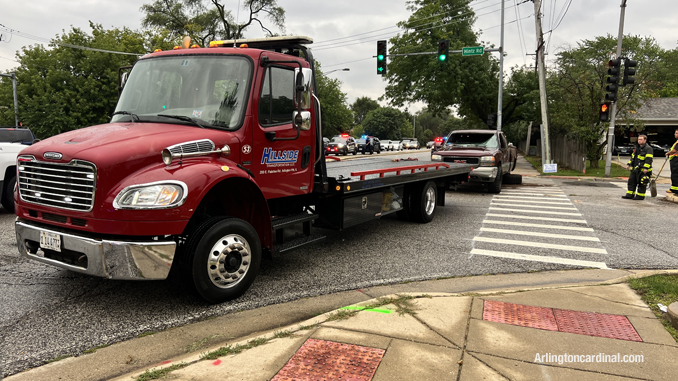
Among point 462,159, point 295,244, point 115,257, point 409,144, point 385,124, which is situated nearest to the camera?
point 115,257

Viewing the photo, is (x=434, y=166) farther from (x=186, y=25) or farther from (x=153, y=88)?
(x=186, y=25)

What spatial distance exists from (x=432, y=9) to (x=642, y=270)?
30.5 metres

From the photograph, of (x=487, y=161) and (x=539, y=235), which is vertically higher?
(x=487, y=161)

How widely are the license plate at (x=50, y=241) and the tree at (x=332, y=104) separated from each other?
2143 inches

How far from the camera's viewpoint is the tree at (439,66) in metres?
31.2

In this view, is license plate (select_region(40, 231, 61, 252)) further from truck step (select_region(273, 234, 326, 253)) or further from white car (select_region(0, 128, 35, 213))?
white car (select_region(0, 128, 35, 213))

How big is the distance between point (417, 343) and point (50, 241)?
330cm

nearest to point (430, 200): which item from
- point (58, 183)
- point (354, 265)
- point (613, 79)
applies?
point (354, 265)

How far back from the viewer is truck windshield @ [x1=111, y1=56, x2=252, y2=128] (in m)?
4.91

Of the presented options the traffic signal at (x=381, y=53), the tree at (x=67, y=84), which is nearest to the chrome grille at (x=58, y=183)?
the traffic signal at (x=381, y=53)

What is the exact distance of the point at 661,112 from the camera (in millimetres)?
41281

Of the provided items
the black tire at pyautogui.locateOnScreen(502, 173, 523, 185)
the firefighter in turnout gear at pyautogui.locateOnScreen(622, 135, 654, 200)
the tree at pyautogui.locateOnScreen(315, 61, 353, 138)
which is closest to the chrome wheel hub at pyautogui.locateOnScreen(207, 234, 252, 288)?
the firefighter in turnout gear at pyautogui.locateOnScreen(622, 135, 654, 200)

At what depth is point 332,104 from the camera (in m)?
62.2

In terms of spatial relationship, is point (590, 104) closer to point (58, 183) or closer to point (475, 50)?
point (475, 50)
